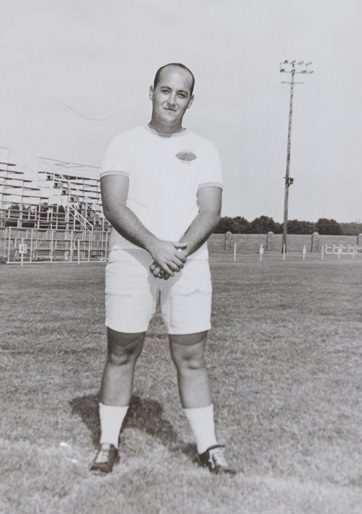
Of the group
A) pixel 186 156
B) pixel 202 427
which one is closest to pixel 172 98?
pixel 186 156

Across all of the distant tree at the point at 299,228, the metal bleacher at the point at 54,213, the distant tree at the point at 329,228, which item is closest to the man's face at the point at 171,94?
the metal bleacher at the point at 54,213

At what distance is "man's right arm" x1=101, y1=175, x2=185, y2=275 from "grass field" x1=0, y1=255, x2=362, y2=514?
104 cm

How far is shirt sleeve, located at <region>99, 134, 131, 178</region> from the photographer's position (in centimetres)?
328

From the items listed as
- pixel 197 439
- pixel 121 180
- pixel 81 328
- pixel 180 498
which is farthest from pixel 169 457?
→ pixel 81 328

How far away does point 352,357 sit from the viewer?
675 centimetres

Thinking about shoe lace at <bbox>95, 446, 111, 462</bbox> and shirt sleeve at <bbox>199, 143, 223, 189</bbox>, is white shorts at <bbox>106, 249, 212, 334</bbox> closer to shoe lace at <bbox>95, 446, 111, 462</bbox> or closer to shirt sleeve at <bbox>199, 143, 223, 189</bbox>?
shirt sleeve at <bbox>199, 143, 223, 189</bbox>

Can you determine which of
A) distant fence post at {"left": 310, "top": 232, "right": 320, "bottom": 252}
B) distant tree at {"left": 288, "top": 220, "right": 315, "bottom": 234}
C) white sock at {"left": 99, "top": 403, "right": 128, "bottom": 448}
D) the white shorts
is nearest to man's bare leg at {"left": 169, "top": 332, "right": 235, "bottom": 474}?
the white shorts

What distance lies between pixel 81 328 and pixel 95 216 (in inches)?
1156

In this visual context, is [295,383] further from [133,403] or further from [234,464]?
[234,464]

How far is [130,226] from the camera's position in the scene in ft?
10.4

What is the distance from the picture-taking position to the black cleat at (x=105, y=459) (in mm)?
3283

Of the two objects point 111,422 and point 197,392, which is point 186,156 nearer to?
point 197,392

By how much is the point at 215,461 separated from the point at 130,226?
1229 mm

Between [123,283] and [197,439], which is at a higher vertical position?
[123,283]
